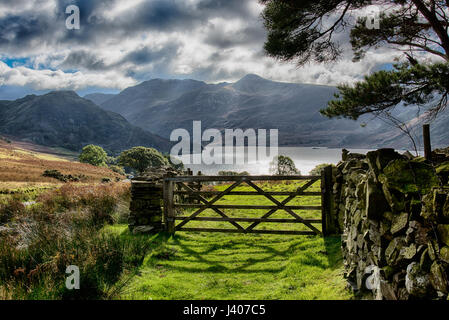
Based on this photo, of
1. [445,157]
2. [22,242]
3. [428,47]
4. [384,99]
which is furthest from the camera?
[384,99]

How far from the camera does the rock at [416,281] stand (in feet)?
8.63

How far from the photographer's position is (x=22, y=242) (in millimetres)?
7250

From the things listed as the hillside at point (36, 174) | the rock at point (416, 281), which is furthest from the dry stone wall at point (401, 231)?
the hillside at point (36, 174)

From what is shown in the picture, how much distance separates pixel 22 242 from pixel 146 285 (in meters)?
4.47

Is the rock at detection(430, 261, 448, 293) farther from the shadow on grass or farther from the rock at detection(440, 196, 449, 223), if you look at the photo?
the shadow on grass

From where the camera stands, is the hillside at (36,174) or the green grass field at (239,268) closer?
the green grass field at (239,268)

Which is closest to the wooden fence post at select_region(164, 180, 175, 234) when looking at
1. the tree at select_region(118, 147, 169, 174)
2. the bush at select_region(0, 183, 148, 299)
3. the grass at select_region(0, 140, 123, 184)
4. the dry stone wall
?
the bush at select_region(0, 183, 148, 299)

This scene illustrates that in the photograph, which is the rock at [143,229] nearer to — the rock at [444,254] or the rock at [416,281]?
the rock at [416,281]

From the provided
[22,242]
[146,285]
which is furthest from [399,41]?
[22,242]

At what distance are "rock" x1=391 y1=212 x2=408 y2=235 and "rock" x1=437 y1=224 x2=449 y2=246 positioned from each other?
0.42 metres

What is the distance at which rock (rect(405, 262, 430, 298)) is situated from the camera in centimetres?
263

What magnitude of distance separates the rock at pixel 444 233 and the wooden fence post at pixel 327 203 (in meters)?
5.02

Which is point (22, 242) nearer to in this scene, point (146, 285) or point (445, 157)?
point (146, 285)
